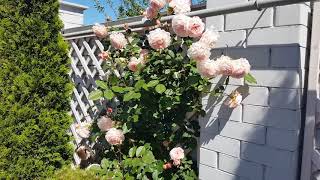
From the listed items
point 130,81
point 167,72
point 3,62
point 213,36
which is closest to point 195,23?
point 213,36

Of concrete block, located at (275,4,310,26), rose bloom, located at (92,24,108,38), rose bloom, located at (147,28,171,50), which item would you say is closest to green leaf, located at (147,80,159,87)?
rose bloom, located at (147,28,171,50)

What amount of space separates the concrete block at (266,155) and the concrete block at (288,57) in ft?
1.46

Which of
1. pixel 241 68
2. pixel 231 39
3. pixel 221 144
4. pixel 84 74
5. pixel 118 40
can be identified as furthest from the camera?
pixel 84 74

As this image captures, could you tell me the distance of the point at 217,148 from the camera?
89.8 inches

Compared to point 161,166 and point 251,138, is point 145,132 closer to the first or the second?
point 161,166

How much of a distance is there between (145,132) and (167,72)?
0.56 m

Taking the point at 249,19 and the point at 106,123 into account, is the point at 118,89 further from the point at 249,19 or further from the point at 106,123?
the point at 249,19

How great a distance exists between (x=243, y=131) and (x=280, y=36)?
57cm

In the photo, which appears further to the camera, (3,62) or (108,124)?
(3,62)

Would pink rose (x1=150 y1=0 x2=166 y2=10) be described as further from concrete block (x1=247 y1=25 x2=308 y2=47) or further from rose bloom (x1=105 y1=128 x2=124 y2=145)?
rose bloom (x1=105 y1=128 x2=124 y2=145)

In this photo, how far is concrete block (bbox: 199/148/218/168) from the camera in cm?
231

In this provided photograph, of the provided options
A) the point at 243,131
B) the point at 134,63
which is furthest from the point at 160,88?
the point at 243,131

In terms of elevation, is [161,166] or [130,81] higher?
[130,81]

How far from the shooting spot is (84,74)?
4102 millimetres
